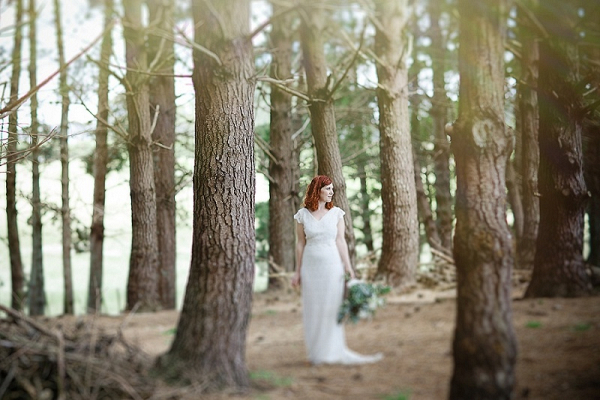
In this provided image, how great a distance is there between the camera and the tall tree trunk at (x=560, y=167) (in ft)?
21.7

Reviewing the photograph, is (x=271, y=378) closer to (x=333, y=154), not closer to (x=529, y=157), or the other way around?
(x=333, y=154)

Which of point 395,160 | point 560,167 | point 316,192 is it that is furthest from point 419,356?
point 395,160

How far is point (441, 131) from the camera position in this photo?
14.7m

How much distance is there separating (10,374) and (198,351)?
55.2 inches

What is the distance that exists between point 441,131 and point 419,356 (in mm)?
10254

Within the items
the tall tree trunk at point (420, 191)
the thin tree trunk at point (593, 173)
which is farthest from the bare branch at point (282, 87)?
the tall tree trunk at point (420, 191)

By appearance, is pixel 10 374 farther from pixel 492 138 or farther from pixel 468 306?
pixel 492 138

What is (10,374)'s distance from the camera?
4.46m

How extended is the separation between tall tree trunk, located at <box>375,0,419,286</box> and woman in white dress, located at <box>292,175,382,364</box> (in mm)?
3201

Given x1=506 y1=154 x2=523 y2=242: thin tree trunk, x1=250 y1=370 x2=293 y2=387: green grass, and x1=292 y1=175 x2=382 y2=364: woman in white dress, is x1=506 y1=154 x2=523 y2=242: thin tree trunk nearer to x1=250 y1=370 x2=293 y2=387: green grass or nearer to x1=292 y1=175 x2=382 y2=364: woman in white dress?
x1=292 y1=175 x2=382 y2=364: woman in white dress

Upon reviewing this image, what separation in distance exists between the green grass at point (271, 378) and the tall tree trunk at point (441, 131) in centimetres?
957

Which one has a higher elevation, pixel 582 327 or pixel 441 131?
pixel 441 131

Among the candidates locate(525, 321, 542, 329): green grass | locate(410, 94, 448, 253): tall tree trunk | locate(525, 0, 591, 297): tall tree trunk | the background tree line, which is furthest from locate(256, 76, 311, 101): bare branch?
locate(410, 94, 448, 253): tall tree trunk

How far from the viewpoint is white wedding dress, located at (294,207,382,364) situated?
219 inches
